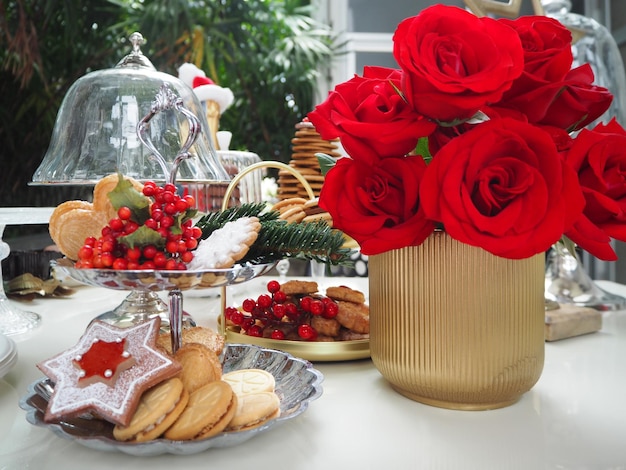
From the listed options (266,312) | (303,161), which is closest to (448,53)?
(266,312)

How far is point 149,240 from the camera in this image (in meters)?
0.44

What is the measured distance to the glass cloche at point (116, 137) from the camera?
80 cm

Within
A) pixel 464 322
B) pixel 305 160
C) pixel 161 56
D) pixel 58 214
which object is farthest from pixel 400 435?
pixel 161 56

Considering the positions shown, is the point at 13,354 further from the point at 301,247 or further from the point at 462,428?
the point at 462,428

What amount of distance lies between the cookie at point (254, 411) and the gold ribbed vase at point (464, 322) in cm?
12

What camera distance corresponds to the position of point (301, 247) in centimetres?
53

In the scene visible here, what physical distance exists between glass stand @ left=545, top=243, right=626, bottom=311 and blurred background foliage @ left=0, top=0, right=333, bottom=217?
251 cm

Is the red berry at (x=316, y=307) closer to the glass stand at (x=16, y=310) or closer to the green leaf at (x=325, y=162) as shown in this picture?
the green leaf at (x=325, y=162)

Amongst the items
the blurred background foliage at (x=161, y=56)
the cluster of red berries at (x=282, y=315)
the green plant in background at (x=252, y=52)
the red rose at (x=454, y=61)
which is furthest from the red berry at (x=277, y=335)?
the green plant in background at (x=252, y=52)

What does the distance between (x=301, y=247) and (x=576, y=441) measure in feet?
0.95

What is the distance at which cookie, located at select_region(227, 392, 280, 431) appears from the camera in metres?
0.39

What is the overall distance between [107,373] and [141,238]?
4.6 inches

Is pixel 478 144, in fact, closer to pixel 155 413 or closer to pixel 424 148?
pixel 424 148

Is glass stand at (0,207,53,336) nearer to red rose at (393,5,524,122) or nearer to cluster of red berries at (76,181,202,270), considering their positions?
cluster of red berries at (76,181,202,270)
